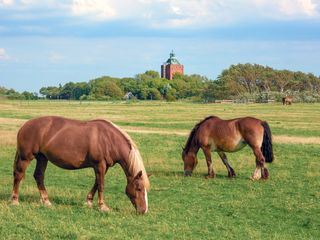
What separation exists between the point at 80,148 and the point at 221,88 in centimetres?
10490

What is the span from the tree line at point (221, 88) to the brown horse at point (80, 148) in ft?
292

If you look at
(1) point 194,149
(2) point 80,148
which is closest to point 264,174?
(1) point 194,149

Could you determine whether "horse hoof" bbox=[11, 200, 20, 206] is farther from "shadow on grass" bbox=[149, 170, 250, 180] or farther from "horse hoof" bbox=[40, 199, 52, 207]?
"shadow on grass" bbox=[149, 170, 250, 180]

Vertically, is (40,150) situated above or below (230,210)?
above

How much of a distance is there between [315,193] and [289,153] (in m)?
8.06

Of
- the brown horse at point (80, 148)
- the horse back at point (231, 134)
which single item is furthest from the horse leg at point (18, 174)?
the horse back at point (231, 134)

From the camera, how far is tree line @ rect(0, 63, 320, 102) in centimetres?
10893

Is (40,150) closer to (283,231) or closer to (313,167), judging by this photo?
(283,231)

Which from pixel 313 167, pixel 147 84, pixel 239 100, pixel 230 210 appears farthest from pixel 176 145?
pixel 147 84

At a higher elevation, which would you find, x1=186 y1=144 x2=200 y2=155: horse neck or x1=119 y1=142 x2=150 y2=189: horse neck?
x1=119 y1=142 x2=150 y2=189: horse neck

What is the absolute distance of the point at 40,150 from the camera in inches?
388

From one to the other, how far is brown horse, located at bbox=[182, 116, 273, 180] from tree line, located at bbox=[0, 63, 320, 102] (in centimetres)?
8392

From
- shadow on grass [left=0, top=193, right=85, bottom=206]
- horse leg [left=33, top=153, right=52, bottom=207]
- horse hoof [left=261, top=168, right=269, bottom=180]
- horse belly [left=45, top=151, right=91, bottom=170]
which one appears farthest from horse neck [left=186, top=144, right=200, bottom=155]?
horse leg [left=33, top=153, right=52, bottom=207]

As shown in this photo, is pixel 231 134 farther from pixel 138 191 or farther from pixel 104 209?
pixel 104 209
